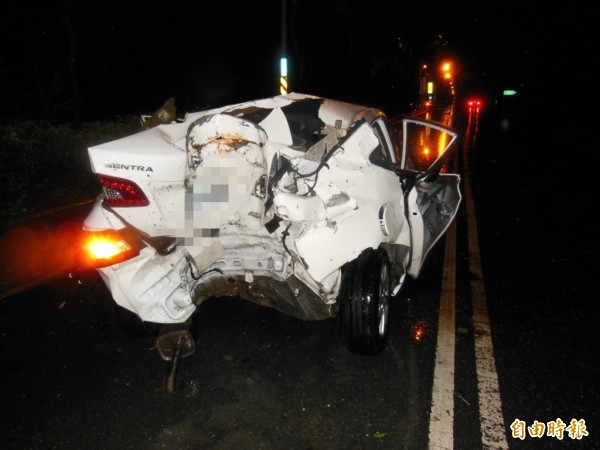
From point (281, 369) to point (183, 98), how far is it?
17.1 meters

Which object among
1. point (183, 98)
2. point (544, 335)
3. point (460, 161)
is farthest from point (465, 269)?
point (183, 98)

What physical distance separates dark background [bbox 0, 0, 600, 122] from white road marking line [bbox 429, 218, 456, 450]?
9.73m

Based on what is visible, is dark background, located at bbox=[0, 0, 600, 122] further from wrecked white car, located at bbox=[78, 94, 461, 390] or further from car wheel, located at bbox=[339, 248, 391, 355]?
car wheel, located at bbox=[339, 248, 391, 355]

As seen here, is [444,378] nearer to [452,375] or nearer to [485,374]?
[452,375]

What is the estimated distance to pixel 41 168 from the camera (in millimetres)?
7129

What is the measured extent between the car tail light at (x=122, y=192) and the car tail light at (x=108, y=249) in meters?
0.21

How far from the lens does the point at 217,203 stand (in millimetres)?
2707

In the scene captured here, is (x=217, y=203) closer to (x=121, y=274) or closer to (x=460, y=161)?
(x=121, y=274)

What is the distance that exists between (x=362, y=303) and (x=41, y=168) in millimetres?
6571

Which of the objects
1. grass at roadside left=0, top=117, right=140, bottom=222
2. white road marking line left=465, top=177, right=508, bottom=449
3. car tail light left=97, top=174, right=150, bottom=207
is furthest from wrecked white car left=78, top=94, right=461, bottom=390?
grass at roadside left=0, top=117, right=140, bottom=222

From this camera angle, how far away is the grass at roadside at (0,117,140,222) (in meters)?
6.63

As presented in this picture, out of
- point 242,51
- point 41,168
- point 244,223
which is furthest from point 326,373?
point 242,51

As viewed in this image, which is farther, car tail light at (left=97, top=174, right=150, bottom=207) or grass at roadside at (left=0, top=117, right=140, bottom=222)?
grass at roadside at (left=0, top=117, right=140, bottom=222)

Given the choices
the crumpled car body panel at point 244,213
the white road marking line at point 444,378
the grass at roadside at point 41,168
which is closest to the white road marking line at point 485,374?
the white road marking line at point 444,378
